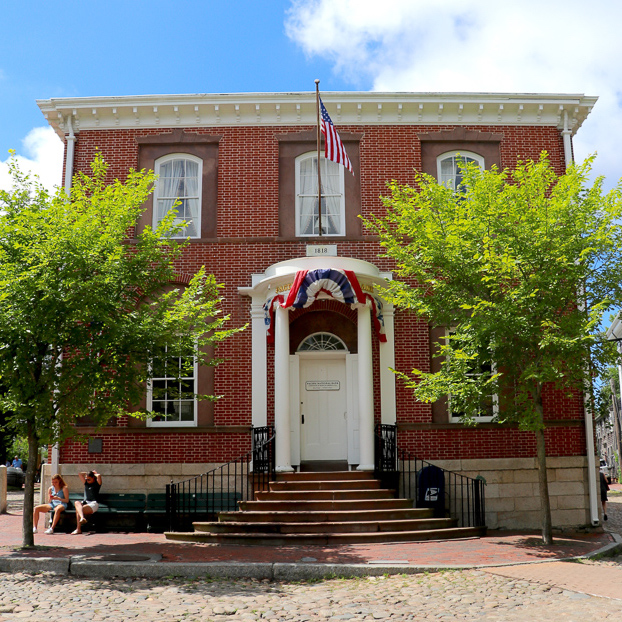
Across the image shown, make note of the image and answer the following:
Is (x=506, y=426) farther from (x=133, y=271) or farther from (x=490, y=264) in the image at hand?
(x=133, y=271)

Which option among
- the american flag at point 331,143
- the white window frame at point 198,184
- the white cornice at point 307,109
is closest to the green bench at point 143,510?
the white window frame at point 198,184

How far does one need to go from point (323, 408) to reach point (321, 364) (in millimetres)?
→ 952

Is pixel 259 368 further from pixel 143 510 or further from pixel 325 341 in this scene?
pixel 143 510

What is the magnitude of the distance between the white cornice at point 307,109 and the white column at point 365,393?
4852 millimetres

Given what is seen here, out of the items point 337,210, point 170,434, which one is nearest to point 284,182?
point 337,210

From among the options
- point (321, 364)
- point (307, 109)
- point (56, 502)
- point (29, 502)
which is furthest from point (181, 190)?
point (29, 502)

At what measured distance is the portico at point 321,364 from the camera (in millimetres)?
14047

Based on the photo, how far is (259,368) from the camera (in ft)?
49.7

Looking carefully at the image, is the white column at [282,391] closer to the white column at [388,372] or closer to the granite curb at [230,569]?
the white column at [388,372]

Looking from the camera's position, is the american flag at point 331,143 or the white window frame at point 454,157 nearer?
the american flag at point 331,143

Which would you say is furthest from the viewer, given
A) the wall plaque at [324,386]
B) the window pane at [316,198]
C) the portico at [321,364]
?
the window pane at [316,198]

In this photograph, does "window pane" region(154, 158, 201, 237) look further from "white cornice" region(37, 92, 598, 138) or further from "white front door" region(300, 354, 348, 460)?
"white front door" region(300, 354, 348, 460)

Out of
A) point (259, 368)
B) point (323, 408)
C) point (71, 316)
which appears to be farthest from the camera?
point (323, 408)

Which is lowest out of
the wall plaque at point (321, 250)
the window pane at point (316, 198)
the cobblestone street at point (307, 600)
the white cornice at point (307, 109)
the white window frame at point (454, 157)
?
the cobblestone street at point (307, 600)
